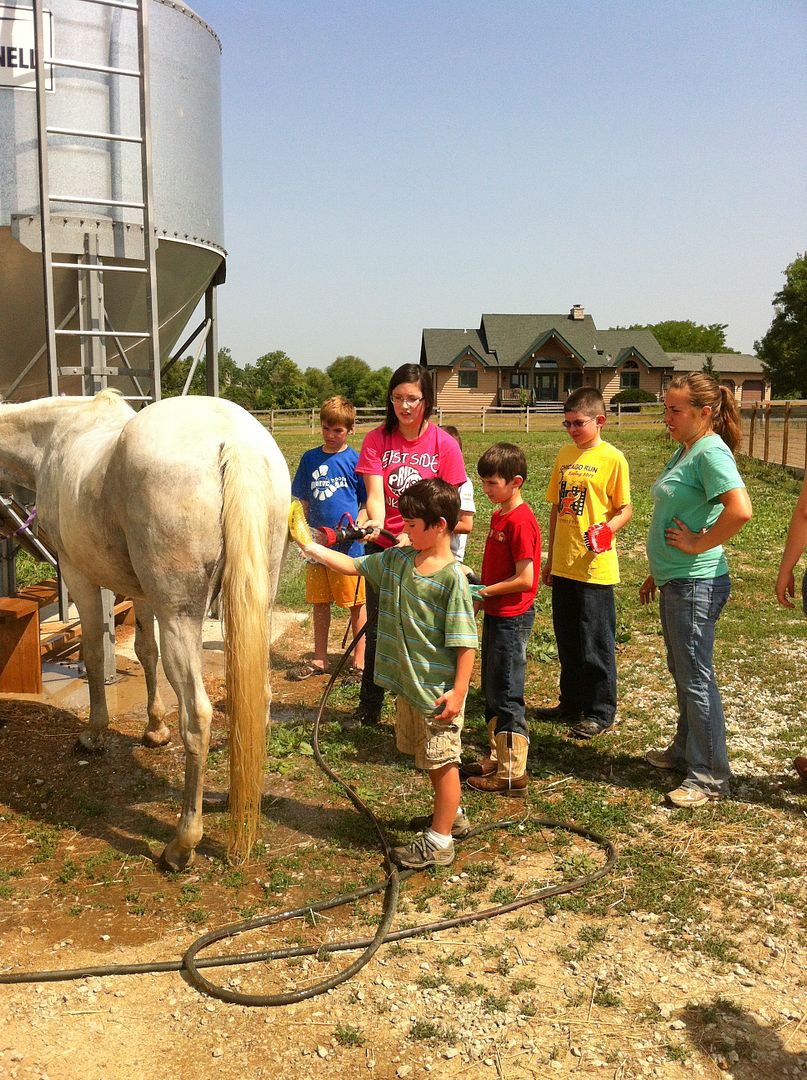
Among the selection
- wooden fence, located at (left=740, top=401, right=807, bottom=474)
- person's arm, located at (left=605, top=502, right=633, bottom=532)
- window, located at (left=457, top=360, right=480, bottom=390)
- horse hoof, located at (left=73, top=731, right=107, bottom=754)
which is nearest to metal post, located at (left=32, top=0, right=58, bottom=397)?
horse hoof, located at (left=73, top=731, right=107, bottom=754)

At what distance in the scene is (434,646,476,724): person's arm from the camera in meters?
3.35

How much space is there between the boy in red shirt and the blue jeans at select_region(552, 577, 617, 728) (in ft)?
2.26

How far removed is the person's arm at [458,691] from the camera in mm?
3348

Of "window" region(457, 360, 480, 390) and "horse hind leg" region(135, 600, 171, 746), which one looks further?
"window" region(457, 360, 480, 390)

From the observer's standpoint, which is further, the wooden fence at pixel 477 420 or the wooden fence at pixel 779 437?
the wooden fence at pixel 477 420

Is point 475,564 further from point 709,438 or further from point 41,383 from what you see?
point 709,438

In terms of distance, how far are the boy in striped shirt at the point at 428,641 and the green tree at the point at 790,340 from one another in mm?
54731

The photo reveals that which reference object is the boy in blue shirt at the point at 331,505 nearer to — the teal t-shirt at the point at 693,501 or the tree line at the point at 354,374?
the teal t-shirt at the point at 693,501

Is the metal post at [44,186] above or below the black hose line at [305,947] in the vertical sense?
above

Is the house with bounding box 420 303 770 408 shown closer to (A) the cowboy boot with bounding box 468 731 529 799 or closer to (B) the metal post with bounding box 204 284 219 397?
(B) the metal post with bounding box 204 284 219 397

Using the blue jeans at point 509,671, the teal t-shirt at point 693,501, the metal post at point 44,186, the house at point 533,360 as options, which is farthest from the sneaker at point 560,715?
the house at point 533,360

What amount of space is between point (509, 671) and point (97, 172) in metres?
4.17

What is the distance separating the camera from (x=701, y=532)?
4.14 m

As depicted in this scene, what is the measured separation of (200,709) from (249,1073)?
1417mm
